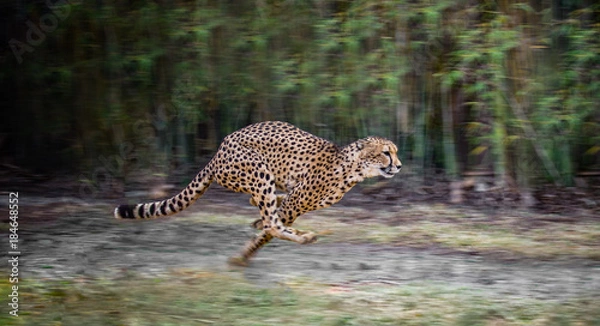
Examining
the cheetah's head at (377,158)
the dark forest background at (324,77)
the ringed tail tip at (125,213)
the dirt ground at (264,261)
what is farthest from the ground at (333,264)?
the dark forest background at (324,77)

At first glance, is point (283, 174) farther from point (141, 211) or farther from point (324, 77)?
point (324, 77)

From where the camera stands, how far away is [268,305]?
4.29m

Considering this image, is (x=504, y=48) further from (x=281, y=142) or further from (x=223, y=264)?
(x=223, y=264)

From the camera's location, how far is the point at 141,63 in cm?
749

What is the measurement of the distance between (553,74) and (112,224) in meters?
3.83

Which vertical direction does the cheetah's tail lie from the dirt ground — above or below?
above

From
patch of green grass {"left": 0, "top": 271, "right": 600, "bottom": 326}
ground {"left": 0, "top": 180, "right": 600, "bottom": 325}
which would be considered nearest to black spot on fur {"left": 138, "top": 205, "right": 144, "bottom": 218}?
ground {"left": 0, "top": 180, "right": 600, "bottom": 325}

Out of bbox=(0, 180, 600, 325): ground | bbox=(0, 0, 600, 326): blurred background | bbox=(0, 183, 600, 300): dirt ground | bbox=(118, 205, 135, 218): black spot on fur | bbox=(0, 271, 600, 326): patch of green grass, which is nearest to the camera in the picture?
bbox=(0, 271, 600, 326): patch of green grass

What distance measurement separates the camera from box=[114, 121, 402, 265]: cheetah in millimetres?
5098

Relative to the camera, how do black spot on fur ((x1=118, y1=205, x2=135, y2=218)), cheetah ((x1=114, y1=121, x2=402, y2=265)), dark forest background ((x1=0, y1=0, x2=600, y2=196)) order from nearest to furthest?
cheetah ((x1=114, y1=121, x2=402, y2=265)), black spot on fur ((x1=118, y1=205, x2=135, y2=218)), dark forest background ((x1=0, y1=0, x2=600, y2=196))

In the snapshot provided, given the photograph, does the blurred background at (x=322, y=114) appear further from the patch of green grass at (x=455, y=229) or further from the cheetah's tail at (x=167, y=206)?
the cheetah's tail at (x=167, y=206)

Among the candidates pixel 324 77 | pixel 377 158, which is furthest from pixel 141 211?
pixel 324 77

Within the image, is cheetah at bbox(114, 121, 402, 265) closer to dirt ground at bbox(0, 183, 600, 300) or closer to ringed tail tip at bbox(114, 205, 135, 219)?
ringed tail tip at bbox(114, 205, 135, 219)

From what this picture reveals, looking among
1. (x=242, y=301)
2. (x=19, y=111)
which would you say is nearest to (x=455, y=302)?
(x=242, y=301)
